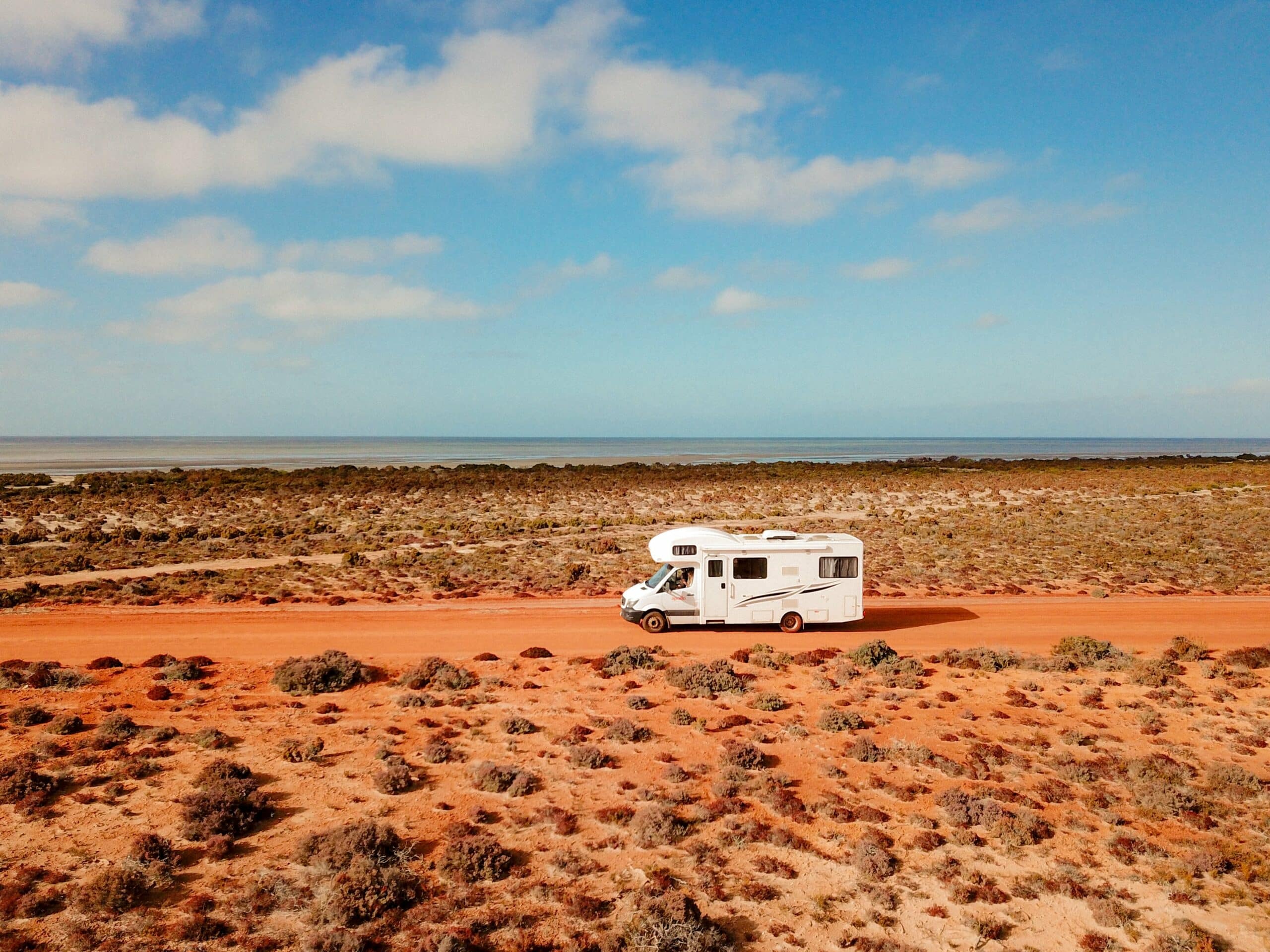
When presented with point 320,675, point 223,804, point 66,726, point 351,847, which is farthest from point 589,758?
point 66,726

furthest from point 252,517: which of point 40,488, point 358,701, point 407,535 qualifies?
point 358,701

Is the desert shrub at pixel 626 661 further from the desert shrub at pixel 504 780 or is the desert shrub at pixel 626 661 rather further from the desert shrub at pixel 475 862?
the desert shrub at pixel 475 862

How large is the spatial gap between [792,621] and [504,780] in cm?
1305

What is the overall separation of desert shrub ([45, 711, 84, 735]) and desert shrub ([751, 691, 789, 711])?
49.3 ft

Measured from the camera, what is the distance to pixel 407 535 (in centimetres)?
4650

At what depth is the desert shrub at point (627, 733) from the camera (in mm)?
16344

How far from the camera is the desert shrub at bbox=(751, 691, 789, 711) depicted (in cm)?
1816

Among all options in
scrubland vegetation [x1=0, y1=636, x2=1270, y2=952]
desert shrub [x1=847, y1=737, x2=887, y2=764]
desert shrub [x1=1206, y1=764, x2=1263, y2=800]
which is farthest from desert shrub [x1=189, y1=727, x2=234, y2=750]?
desert shrub [x1=1206, y1=764, x2=1263, y2=800]

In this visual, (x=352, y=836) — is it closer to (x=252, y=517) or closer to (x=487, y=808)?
(x=487, y=808)

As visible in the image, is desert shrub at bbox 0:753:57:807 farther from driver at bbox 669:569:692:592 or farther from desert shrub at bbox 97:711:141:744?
driver at bbox 669:569:692:592

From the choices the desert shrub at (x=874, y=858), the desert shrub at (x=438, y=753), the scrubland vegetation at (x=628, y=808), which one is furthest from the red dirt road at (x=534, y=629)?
the desert shrub at (x=874, y=858)

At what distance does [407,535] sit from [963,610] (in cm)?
3221

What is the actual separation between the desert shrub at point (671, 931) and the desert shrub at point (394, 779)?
5.57m

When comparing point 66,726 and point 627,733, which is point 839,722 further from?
point 66,726
